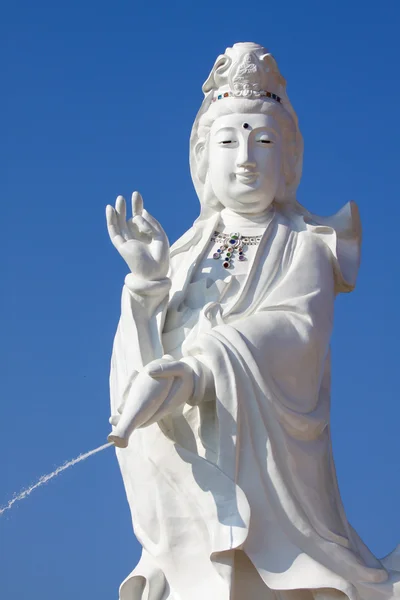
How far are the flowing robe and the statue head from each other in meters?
0.46

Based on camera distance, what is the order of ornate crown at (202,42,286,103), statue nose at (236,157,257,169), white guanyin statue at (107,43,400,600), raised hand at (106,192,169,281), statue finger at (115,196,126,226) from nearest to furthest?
white guanyin statue at (107,43,400,600) → raised hand at (106,192,169,281) → statue finger at (115,196,126,226) → statue nose at (236,157,257,169) → ornate crown at (202,42,286,103)

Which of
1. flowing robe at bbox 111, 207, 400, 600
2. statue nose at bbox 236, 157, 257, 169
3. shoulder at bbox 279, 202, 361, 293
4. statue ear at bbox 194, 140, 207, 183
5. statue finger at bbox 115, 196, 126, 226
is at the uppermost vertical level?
statue ear at bbox 194, 140, 207, 183

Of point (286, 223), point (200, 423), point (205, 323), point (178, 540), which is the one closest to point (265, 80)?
point (286, 223)

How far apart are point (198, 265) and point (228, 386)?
1141 millimetres

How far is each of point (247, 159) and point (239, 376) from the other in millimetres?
1527

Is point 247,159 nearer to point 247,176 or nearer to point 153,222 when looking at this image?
point 247,176

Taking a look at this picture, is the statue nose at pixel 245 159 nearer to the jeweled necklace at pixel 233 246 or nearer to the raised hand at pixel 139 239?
the jeweled necklace at pixel 233 246

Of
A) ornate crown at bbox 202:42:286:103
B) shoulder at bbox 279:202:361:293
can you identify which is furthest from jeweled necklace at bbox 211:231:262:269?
ornate crown at bbox 202:42:286:103

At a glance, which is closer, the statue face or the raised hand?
the raised hand

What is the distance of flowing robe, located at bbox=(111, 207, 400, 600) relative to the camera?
8375mm

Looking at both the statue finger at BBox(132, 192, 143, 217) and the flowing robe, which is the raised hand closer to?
the statue finger at BBox(132, 192, 143, 217)

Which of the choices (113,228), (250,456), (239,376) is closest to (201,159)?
(113,228)

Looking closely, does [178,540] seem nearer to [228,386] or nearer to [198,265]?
[228,386]

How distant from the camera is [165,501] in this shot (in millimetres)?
8539
